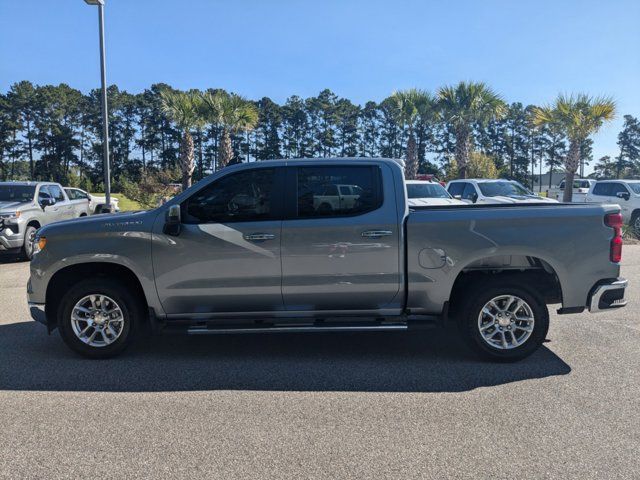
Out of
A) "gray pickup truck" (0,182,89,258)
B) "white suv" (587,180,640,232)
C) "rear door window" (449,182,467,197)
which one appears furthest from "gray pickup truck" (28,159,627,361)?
"white suv" (587,180,640,232)

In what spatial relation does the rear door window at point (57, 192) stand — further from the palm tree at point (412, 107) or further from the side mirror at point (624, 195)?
the palm tree at point (412, 107)

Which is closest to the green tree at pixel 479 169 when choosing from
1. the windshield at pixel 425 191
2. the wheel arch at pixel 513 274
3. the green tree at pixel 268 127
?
the windshield at pixel 425 191

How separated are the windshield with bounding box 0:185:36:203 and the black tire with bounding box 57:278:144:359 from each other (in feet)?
28.7

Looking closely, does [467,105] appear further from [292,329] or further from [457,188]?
[292,329]

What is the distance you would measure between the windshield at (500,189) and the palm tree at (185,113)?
53.1 feet

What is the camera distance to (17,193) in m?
12.4

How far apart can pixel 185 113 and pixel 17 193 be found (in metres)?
15.0

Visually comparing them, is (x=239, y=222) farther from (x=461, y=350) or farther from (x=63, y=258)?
(x=461, y=350)

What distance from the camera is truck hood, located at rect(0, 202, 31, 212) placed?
37.6 ft

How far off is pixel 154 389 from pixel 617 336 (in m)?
5.07

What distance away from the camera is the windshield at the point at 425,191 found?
14.3 m

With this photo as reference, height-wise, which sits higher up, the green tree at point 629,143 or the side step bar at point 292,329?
the green tree at point 629,143

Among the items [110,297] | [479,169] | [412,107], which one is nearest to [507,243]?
[110,297]

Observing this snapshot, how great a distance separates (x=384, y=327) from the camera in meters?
4.81
